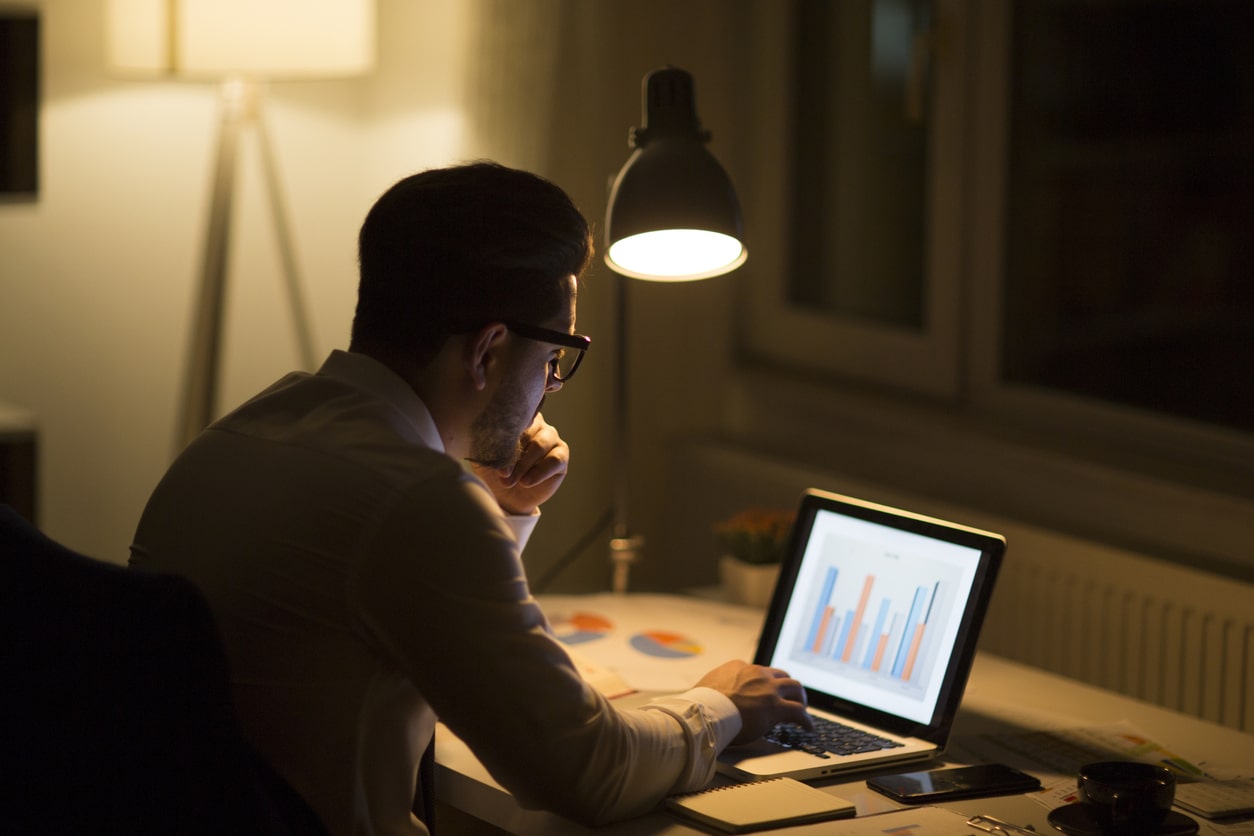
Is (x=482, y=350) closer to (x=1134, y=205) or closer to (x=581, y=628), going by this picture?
(x=581, y=628)

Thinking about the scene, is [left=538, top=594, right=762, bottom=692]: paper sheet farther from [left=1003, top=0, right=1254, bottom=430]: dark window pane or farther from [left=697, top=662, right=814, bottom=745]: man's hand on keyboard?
[left=1003, top=0, right=1254, bottom=430]: dark window pane

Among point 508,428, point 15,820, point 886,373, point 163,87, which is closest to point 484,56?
point 163,87

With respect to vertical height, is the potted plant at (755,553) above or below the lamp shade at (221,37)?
below

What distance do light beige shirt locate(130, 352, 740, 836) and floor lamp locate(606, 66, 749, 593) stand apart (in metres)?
0.53

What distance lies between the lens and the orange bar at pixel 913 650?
181cm

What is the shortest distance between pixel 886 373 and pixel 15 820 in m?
2.10

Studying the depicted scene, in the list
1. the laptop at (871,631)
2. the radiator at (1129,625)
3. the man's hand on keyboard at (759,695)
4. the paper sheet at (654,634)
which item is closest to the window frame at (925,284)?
the radiator at (1129,625)

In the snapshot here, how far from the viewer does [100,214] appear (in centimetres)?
315

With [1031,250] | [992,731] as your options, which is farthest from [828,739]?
[1031,250]

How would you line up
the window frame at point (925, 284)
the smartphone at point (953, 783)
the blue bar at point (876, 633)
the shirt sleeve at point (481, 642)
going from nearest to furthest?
1. the shirt sleeve at point (481, 642)
2. the smartphone at point (953, 783)
3. the blue bar at point (876, 633)
4. the window frame at point (925, 284)

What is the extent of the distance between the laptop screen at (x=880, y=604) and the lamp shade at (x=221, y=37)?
1.37 meters

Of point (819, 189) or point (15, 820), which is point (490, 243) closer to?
point (15, 820)

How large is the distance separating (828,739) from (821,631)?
172 mm

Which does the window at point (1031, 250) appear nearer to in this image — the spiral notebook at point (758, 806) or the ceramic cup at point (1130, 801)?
the ceramic cup at point (1130, 801)
